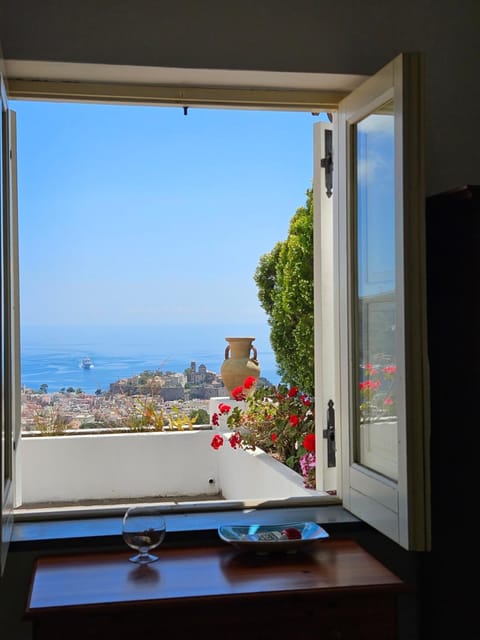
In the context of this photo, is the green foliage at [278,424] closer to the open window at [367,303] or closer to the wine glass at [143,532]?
the open window at [367,303]

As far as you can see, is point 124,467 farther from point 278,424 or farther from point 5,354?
point 5,354

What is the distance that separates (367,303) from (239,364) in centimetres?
444

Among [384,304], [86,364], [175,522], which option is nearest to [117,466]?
[86,364]

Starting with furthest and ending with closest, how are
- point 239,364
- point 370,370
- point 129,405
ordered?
point 129,405
point 239,364
point 370,370

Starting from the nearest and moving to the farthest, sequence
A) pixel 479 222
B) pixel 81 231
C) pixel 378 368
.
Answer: pixel 479 222
pixel 378 368
pixel 81 231

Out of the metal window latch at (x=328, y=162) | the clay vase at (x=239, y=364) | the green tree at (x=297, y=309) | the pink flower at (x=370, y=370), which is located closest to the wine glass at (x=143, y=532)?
the pink flower at (x=370, y=370)

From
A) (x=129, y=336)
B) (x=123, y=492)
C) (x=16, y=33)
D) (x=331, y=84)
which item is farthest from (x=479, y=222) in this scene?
(x=129, y=336)

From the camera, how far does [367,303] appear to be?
2615 mm

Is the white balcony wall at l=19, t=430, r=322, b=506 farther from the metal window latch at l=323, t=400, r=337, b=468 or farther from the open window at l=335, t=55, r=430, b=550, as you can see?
the open window at l=335, t=55, r=430, b=550

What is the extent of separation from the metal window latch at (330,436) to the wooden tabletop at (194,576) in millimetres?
561

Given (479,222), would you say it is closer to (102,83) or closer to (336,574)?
(336,574)

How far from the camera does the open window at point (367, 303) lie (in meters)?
2.24

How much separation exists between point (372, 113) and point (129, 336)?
6.46 meters

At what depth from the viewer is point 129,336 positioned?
871 cm
